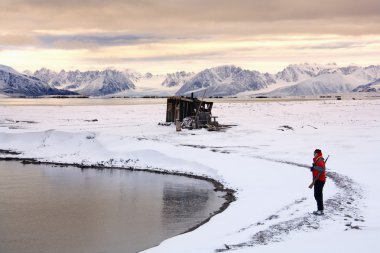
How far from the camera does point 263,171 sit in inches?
1020

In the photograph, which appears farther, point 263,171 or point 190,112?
point 190,112

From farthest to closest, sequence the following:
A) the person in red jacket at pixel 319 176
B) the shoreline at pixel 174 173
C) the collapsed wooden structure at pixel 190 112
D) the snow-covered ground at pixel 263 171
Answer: the collapsed wooden structure at pixel 190 112
the shoreline at pixel 174 173
the person in red jacket at pixel 319 176
the snow-covered ground at pixel 263 171

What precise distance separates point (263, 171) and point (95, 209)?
9933 millimetres

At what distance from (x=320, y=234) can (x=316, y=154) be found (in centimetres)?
315

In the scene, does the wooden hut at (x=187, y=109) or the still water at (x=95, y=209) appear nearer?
the still water at (x=95, y=209)

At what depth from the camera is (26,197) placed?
21.7 metres

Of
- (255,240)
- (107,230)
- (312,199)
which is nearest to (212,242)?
(255,240)

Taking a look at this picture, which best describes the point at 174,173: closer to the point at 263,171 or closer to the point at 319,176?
the point at 263,171

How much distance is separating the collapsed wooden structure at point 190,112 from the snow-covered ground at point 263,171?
7.22ft

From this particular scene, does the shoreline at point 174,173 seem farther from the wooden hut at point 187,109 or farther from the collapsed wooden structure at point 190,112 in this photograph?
the wooden hut at point 187,109

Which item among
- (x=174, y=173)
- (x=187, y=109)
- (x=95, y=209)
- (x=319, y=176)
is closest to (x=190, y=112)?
(x=187, y=109)

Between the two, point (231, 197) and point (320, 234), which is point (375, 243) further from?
point (231, 197)

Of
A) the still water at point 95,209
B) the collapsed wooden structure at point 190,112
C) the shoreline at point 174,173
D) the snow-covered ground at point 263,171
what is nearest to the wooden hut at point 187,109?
the collapsed wooden structure at point 190,112

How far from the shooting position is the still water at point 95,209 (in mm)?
15257
